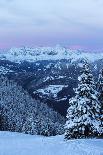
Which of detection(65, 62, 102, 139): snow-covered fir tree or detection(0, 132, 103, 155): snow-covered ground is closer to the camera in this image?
detection(0, 132, 103, 155): snow-covered ground

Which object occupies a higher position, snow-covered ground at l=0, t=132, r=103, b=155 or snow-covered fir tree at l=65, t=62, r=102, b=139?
snow-covered fir tree at l=65, t=62, r=102, b=139

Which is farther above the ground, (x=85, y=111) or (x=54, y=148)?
(x=85, y=111)

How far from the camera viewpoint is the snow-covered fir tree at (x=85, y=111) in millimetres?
35156

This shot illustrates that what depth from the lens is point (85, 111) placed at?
35062 millimetres

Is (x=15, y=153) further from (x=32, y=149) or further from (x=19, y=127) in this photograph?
(x=19, y=127)

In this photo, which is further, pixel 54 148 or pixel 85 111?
pixel 85 111

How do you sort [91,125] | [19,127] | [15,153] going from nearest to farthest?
1. [15,153]
2. [91,125]
3. [19,127]

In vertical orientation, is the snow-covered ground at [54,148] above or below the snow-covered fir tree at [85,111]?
below

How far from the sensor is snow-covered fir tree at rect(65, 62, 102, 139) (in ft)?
115

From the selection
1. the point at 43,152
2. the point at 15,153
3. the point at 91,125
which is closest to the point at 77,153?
the point at 43,152

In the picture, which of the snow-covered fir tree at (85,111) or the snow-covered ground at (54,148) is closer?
the snow-covered ground at (54,148)

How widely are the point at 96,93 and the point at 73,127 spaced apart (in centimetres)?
433

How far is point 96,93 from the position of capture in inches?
1428

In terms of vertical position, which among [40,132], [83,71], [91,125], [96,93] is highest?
[83,71]
